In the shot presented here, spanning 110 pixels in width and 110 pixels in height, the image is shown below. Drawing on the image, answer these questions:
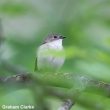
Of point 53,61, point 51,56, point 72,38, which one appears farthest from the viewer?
point 53,61

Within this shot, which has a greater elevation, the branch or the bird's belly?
the bird's belly

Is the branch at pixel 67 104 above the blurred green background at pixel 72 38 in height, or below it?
below

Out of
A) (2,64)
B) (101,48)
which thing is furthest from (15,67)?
(101,48)

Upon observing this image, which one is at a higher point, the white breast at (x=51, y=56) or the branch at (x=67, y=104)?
the white breast at (x=51, y=56)

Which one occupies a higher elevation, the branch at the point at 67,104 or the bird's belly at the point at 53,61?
the bird's belly at the point at 53,61

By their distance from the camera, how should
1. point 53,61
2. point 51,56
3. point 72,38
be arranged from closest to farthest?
1. point 51,56
2. point 72,38
3. point 53,61

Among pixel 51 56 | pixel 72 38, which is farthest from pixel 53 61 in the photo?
pixel 51 56

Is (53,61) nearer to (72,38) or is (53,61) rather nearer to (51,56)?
(72,38)

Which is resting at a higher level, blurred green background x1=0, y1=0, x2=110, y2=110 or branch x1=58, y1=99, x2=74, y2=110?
blurred green background x1=0, y1=0, x2=110, y2=110

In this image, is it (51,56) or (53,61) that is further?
(53,61)
